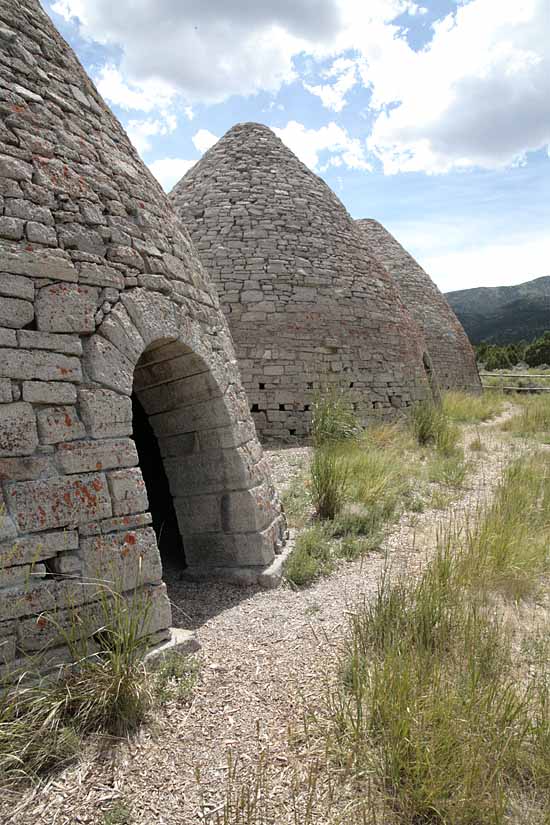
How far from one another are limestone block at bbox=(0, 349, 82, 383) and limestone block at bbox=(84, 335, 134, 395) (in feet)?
0.26

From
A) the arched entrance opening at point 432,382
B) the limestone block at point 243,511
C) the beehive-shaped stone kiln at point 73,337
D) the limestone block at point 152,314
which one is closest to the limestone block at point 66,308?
the beehive-shaped stone kiln at point 73,337

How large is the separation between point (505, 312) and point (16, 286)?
97.4 metres

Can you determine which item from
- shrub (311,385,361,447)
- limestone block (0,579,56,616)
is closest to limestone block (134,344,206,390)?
limestone block (0,579,56,616)

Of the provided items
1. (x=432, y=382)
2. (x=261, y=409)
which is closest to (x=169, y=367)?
(x=261, y=409)

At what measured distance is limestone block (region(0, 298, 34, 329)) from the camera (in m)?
2.84

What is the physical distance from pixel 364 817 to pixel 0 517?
1.96m

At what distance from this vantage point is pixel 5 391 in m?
2.80

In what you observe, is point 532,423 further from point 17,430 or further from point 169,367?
point 17,430

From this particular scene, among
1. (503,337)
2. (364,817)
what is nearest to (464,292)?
(503,337)

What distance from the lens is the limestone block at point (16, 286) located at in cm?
286

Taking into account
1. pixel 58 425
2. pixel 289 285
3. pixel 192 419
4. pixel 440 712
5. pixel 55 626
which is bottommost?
pixel 440 712

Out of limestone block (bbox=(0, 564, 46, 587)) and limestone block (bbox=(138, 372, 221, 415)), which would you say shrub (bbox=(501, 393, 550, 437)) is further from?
limestone block (bbox=(0, 564, 46, 587))

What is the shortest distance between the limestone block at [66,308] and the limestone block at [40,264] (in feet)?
0.21

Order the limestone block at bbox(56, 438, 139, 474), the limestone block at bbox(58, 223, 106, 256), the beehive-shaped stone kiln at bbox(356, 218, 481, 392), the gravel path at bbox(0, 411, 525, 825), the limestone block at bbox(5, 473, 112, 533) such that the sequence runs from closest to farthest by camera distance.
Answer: the gravel path at bbox(0, 411, 525, 825) → the limestone block at bbox(5, 473, 112, 533) → the limestone block at bbox(56, 438, 139, 474) → the limestone block at bbox(58, 223, 106, 256) → the beehive-shaped stone kiln at bbox(356, 218, 481, 392)
